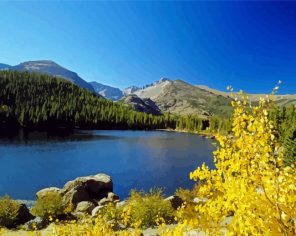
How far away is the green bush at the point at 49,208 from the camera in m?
26.5

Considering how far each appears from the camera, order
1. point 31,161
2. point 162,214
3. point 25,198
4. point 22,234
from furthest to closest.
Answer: point 31,161
point 25,198
point 162,214
point 22,234

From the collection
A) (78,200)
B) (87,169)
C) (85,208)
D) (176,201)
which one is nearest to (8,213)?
(85,208)

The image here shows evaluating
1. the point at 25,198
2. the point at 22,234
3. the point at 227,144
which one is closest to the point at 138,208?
the point at 22,234

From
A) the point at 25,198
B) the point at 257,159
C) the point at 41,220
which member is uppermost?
the point at 257,159

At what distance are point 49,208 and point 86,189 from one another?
15249mm

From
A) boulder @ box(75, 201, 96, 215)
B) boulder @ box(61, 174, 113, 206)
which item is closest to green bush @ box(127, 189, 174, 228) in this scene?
boulder @ box(75, 201, 96, 215)

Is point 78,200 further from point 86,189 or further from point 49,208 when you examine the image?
point 49,208

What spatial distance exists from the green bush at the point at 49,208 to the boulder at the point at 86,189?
7906 millimetres

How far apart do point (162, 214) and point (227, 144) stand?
696 inches

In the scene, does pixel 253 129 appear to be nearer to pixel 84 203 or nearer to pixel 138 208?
pixel 138 208

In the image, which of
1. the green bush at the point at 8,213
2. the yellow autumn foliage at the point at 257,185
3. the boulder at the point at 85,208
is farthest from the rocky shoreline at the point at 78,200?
the yellow autumn foliage at the point at 257,185

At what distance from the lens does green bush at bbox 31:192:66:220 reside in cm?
2649

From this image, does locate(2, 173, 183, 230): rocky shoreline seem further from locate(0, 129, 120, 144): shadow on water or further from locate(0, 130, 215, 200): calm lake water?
locate(0, 129, 120, 144): shadow on water

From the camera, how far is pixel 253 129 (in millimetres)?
6984
